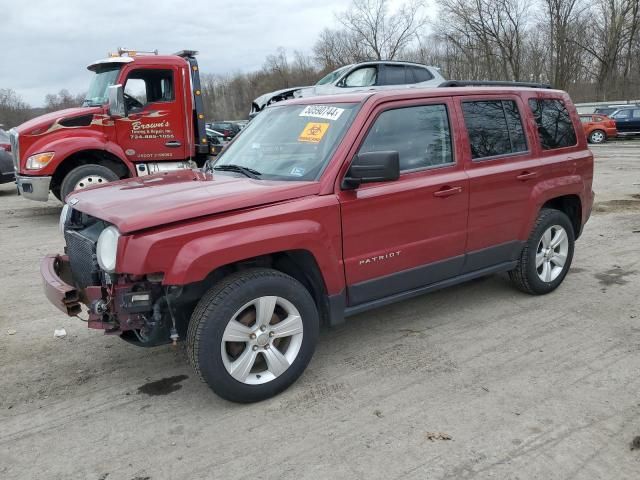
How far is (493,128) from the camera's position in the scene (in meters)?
4.38

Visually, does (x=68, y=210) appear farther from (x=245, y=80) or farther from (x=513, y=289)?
(x=245, y=80)

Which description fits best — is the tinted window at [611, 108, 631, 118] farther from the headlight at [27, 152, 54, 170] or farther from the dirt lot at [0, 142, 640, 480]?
the headlight at [27, 152, 54, 170]

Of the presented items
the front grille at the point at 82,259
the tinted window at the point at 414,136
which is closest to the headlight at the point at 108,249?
the front grille at the point at 82,259

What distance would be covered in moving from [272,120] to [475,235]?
6.22 ft

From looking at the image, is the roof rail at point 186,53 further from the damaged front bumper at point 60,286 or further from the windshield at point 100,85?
the damaged front bumper at point 60,286

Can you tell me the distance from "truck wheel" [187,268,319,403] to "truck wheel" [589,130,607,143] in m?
25.4

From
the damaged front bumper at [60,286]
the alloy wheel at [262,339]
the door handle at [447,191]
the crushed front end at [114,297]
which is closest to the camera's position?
the crushed front end at [114,297]

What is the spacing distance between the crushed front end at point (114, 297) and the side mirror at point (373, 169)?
1294 millimetres

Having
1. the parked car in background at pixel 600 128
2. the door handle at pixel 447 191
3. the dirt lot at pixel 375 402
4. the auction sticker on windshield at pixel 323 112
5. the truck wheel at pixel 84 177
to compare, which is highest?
the parked car in background at pixel 600 128

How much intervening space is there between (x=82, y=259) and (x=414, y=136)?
2.46 m

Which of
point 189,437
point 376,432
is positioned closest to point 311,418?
point 376,432

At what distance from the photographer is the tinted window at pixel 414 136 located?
3736mm

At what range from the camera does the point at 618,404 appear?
3127 mm

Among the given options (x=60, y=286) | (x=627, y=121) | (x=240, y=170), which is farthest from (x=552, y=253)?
(x=627, y=121)
